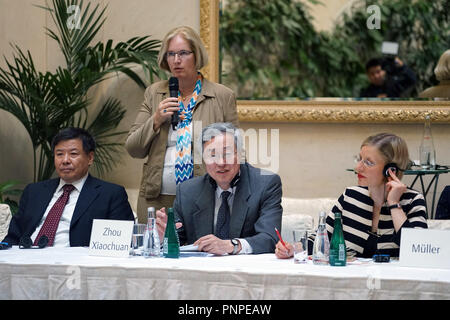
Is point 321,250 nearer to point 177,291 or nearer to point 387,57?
point 177,291

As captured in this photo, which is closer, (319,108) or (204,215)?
(204,215)

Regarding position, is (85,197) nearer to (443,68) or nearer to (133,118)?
(133,118)

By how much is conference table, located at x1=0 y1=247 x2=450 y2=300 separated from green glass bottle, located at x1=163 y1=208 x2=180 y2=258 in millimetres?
43

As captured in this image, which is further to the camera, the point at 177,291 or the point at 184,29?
the point at 184,29

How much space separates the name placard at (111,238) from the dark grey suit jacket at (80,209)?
646 mm

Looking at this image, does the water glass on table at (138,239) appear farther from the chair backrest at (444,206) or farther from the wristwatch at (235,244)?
the chair backrest at (444,206)

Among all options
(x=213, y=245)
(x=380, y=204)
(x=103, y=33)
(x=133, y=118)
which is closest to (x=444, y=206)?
(x=380, y=204)

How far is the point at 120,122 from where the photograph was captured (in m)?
5.43

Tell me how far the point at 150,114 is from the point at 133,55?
114 centimetres

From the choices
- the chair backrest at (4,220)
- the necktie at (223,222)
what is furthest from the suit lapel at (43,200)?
the necktie at (223,222)

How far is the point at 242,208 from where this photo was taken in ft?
10.2

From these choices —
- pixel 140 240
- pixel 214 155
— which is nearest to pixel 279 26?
pixel 214 155

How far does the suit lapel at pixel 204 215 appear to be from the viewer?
312 cm

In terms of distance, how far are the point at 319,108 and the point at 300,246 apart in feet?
8.70
